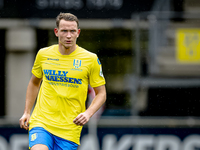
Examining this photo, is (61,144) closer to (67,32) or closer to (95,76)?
(95,76)

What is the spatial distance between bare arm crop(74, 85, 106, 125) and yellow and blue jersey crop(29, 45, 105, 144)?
0.08 meters

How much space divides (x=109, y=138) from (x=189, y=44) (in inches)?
88.6

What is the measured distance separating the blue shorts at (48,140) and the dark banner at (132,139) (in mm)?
3030

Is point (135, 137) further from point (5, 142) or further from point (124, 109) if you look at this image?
point (5, 142)

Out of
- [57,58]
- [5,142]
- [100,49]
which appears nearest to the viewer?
[57,58]

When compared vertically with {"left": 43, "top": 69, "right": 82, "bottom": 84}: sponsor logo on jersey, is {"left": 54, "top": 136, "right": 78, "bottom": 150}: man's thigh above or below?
below

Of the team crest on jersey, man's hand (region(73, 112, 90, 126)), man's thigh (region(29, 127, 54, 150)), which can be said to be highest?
the team crest on jersey

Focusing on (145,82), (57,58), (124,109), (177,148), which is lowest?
(177,148)

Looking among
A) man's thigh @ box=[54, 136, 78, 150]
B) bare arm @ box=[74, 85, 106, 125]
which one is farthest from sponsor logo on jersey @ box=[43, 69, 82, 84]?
man's thigh @ box=[54, 136, 78, 150]

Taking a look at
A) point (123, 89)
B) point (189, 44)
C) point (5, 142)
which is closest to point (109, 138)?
point (123, 89)

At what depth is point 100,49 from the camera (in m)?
7.08

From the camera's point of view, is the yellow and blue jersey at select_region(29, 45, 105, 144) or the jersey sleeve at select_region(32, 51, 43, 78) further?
the jersey sleeve at select_region(32, 51, 43, 78)

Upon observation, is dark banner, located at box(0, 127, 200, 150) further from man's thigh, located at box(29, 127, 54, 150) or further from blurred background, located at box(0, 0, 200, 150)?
man's thigh, located at box(29, 127, 54, 150)

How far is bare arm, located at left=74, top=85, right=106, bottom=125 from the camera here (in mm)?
3260
